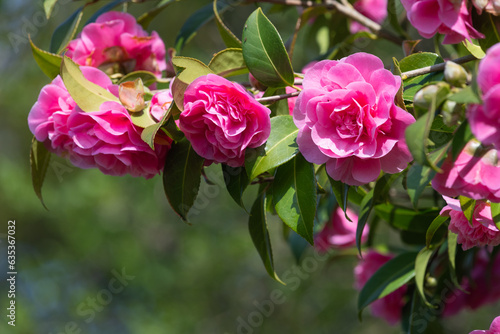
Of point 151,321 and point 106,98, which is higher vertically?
point 106,98

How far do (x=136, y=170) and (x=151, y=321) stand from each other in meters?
3.51

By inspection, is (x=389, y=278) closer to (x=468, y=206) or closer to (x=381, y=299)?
(x=381, y=299)

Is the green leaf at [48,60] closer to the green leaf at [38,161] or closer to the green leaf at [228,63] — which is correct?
the green leaf at [38,161]

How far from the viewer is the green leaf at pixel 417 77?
741mm

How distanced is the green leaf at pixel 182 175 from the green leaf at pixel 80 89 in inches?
4.4

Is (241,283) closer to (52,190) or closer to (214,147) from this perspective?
(52,190)

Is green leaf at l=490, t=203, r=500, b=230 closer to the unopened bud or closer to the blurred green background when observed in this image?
the unopened bud

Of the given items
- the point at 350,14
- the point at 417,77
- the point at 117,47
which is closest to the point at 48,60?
the point at 117,47

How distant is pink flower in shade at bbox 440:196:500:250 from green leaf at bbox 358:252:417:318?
320 mm

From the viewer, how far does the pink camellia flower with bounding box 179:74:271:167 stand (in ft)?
2.42

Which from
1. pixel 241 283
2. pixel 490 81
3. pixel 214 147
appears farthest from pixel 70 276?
pixel 490 81

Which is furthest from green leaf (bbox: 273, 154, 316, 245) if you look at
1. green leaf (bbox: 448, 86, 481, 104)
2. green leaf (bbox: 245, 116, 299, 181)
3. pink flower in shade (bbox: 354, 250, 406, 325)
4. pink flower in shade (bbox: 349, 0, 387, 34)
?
pink flower in shade (bbox: 349, 0, 387, 34)

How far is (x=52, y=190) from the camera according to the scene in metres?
4.68

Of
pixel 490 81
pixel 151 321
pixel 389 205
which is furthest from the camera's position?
pixel 151 321
